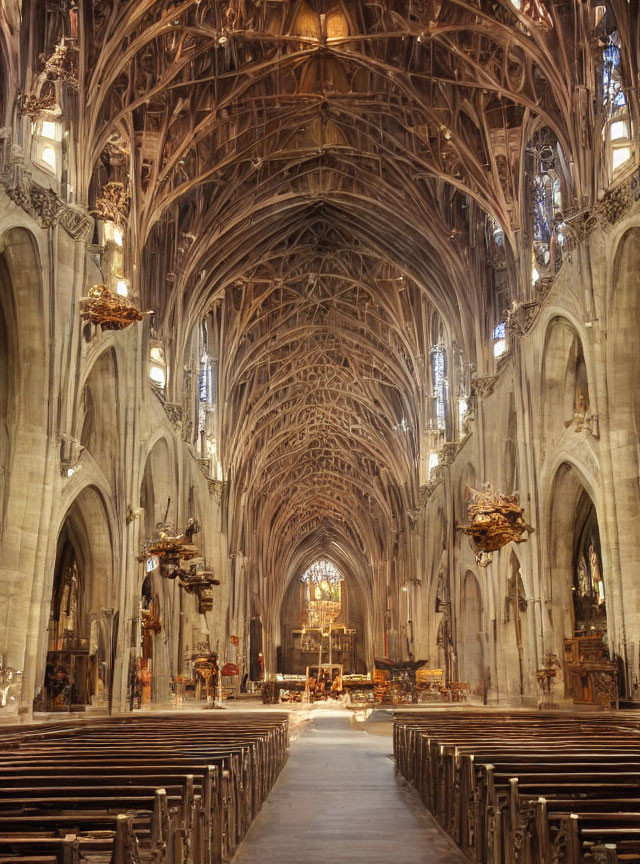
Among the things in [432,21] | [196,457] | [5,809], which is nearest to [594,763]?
[5,809]

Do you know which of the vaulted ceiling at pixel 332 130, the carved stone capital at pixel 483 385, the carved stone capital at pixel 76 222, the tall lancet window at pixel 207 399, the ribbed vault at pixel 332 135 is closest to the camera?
the carved stone capital at pixel 76 222

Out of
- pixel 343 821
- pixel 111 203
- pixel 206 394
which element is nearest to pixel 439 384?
pixel 206 394

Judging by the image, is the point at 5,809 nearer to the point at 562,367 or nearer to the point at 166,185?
the point at 562,367

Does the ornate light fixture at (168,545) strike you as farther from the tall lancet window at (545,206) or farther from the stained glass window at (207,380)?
the stained glass window at (207,380)

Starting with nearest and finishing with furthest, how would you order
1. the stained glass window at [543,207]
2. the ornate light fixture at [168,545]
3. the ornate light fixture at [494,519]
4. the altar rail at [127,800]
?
the altar rail at [127,800]
the ornate light fixture at [494,519]
the ornate light fixture at [168,545]
the stained glass window at [543,207]

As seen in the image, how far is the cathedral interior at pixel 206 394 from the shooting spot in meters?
7.13

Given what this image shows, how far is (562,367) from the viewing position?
24.0m

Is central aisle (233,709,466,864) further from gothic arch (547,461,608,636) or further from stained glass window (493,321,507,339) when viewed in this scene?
stained glass window (493,321,507,339)

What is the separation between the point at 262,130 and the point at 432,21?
766 centimetres

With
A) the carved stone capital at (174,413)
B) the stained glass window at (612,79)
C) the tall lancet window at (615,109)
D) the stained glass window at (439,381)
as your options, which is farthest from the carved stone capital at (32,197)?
the stained glass window at (439,381)

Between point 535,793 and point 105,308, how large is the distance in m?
15.9

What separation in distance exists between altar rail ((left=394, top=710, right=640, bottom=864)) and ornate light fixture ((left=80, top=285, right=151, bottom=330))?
488 inches

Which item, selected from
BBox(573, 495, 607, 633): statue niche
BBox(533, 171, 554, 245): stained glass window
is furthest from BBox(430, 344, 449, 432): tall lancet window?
BBox(573, 495, 607, 633): statue niche

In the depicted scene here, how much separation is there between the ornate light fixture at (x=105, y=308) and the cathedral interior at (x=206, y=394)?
0.06m
